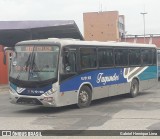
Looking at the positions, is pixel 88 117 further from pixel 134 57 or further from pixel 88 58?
pixel 134 57

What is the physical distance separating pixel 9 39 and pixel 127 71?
23.4 meters

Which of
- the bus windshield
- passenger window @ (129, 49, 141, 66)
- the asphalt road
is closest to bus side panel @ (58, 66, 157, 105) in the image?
passenger window @ (129, 49, 141, 66)

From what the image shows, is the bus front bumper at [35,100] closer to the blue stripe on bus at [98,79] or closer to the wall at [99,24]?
the blue stripe on bus at [98,79]

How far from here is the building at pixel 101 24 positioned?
310ft

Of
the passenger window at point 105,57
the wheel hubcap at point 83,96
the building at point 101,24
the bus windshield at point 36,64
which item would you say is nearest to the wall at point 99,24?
the building at point 101,24

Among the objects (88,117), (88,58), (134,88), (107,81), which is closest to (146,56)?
(134,88)

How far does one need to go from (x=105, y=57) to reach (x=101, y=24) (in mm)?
79224

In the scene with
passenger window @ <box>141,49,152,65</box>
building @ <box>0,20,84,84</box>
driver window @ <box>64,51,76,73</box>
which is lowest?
passenger window @ <box>141,49,152,65</box>

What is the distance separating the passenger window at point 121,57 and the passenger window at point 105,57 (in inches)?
18.8

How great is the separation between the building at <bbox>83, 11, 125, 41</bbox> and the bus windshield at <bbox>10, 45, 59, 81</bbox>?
77.8m

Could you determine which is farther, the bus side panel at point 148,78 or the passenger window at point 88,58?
the bus side panel at point 148,78

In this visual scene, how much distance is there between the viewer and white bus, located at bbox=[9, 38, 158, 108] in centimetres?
1545

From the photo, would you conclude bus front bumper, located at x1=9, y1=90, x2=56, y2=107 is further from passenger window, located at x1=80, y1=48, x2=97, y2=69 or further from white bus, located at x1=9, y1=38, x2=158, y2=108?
passenger window, located at x1=80, y1=48, x2=97, y2=69

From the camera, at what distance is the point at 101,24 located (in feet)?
319
